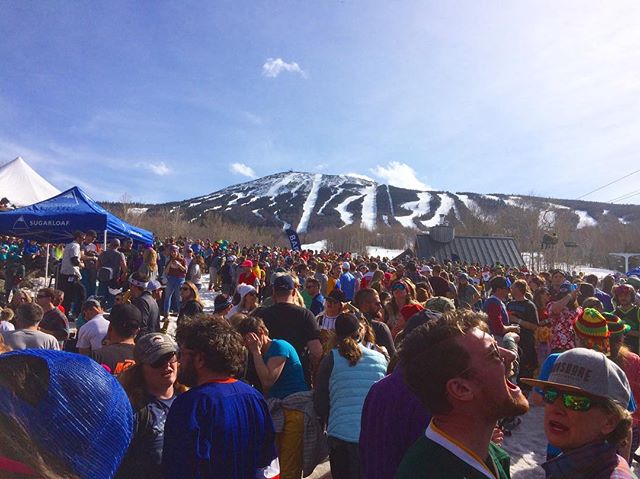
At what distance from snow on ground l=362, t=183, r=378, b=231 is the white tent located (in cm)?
9280

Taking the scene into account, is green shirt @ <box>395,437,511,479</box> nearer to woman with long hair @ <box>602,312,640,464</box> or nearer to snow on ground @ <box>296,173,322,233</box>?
woman with long hair @ <box>602,312,640,464</box>

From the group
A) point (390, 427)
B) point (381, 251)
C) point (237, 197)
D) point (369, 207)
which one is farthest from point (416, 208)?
point (390, 427)

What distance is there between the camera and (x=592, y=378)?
6.31ft

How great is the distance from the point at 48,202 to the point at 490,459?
1106cm

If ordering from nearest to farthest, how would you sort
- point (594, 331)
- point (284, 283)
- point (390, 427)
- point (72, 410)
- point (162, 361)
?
point (72, 410) < point (390, 427) < point (162, 361) < point (594, 331) < point (284, 283)

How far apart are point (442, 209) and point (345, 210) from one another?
105 ft

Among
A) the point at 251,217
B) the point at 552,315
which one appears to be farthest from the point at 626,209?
the point at 552,315

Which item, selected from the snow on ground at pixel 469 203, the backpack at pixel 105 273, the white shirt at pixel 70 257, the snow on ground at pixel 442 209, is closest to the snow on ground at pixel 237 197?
the snow on ground at pixel 442 209

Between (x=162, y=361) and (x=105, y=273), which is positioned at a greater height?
(x=105, y=273)

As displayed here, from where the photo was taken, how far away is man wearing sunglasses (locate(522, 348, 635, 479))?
1808 mm

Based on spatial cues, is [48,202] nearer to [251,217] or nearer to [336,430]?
[336,430]

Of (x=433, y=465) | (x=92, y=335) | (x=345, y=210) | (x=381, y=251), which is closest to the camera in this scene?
(x=433, y=465)

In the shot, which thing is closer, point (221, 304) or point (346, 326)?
point (346, 326)

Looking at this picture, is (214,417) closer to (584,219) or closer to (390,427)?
(390,427)
